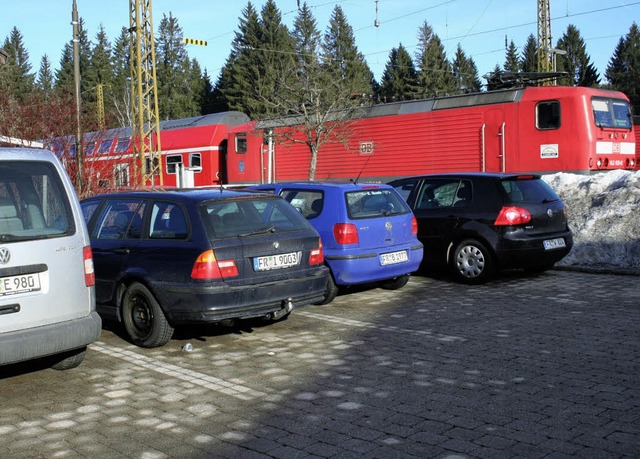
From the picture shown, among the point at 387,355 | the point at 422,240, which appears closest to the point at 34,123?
the point at 422,240

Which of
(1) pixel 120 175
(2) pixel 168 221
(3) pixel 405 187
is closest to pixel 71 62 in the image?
(1) pixel 120 175

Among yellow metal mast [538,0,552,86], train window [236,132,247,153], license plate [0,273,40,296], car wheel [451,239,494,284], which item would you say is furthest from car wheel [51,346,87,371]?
yellow metal mast [538,0,552,86]

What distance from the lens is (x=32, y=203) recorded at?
5699 millimetres

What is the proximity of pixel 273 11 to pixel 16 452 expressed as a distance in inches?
2892

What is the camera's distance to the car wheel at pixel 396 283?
411 inches

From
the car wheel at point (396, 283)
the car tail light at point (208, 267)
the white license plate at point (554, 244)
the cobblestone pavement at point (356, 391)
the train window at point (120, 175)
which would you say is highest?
the train window at point (120, 175)

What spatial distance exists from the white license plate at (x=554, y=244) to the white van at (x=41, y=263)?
22.9 feet

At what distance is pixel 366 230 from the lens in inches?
367

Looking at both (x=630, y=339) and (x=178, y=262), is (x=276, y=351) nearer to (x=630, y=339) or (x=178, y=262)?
(x=178, y=262)

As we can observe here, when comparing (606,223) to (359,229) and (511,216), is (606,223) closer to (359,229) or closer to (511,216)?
(511,216)

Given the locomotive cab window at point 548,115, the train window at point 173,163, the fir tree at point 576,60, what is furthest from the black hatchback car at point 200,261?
the fir tree at point 576,60

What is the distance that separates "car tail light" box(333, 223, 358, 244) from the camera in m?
9.13

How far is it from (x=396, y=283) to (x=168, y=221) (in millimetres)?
4203

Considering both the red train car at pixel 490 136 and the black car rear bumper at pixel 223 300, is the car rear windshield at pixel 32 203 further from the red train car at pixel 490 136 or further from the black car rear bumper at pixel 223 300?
the red train car at pixel 490 136
